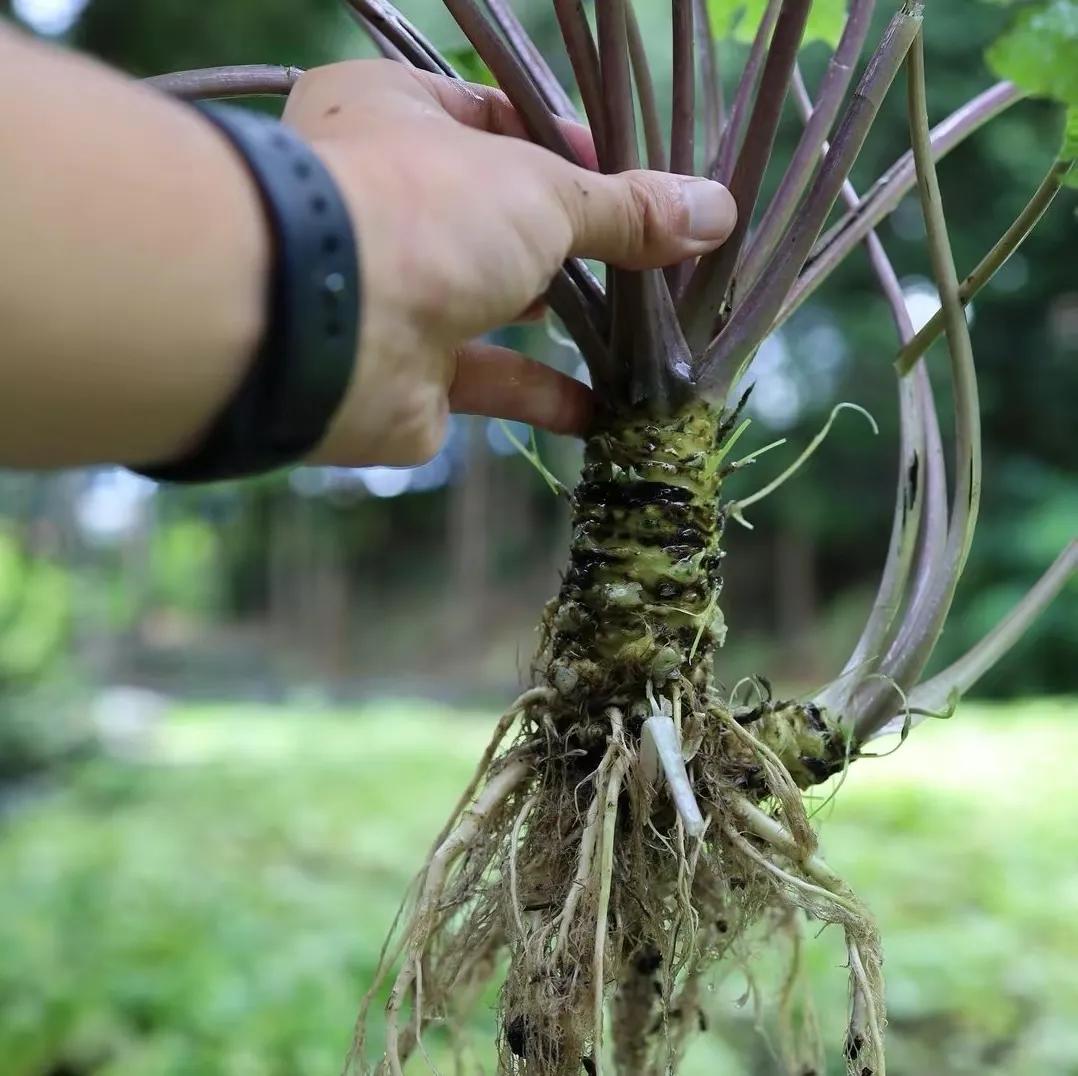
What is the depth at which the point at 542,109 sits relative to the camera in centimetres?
56

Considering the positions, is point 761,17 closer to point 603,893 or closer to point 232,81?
point 232,81

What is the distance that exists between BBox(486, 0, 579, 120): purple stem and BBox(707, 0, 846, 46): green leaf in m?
0.23

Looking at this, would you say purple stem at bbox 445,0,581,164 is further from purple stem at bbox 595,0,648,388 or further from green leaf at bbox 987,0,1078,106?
green leaf at bbox 987,0,1078,106

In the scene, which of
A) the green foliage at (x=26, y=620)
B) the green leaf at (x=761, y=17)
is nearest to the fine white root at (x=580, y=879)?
the green leaf at (x=761, y=17)

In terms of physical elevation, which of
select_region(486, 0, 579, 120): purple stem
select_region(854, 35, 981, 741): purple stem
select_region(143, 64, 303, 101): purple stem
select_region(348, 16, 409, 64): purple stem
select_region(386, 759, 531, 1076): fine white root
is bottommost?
select_region(386, 759, 531, 1076): fine white root

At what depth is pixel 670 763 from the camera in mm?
563

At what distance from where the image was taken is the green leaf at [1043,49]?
0.43m

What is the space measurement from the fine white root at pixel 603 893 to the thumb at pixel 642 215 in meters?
0.31

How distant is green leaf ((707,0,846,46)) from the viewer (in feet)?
2.63

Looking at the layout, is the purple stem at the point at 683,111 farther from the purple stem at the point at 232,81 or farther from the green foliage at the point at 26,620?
the green foliage at the point at 26,620

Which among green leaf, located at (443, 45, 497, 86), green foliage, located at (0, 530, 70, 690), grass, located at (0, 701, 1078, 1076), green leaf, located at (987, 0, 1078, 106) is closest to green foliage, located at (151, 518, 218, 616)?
green foliage, located at (0, 530, 70, 690)

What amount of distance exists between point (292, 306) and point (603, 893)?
40 centimetres

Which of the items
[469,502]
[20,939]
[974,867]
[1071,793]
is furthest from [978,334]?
[20,939]

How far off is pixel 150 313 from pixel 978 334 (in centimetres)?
697
